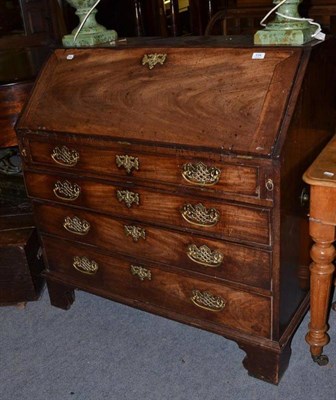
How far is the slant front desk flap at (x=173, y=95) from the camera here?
55.9 inches

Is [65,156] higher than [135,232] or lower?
higher

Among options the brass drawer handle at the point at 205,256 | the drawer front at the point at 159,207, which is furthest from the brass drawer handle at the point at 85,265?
the brass drawer handle at the point at 205,256

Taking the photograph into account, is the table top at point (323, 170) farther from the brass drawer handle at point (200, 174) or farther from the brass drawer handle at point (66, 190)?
the brass drawer handle at point (66, 190)

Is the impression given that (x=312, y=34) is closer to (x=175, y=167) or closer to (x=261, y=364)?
(x=175, y=167)

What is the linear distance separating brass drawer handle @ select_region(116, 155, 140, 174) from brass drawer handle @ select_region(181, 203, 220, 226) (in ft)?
0.71

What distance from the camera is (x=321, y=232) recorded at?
4.98ft

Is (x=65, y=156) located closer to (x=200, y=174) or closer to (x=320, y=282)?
(x=200, y=174)

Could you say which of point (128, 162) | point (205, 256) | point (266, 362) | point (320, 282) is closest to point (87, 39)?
point (128, 162)

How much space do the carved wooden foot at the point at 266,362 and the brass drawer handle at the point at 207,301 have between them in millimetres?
158

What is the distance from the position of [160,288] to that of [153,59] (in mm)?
823

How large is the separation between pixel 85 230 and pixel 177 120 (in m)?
0.64

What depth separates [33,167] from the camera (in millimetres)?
1938

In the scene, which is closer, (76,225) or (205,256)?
(205,256)

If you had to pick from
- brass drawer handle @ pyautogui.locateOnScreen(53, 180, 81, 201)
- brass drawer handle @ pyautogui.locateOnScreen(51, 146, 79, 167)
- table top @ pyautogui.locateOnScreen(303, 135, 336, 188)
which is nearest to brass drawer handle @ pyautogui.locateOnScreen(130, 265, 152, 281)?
brass drawer handle @ pyautogui.locateOnScreen(53, 180, 81, 201)
